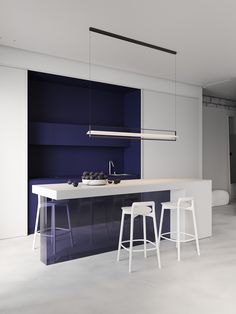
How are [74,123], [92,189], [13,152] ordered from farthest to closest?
[74,123] < [13,152] < [92,189]

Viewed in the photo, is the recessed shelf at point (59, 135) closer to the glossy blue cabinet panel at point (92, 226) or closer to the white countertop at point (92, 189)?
the white countertop at point (92, 189)

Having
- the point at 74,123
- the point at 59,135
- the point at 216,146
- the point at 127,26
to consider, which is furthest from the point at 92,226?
the point at 216,146

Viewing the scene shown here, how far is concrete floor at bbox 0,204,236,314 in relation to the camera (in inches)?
95.3

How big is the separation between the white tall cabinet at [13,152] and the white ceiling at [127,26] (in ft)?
1.95

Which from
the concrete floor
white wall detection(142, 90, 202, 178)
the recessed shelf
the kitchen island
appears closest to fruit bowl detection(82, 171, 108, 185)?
the kitchen island

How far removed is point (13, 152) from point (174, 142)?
3.45m

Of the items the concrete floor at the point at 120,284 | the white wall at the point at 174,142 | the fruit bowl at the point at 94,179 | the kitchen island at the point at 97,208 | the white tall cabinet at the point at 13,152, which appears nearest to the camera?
the concrete floor at the point at 120,284

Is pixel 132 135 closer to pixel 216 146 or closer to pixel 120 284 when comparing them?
pixel 120 284

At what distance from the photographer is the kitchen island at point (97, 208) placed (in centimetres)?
→ 338

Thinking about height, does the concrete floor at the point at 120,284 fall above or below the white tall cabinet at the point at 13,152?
below

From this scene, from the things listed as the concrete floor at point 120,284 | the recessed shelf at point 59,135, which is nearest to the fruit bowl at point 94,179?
the concrete floor at point 120,284

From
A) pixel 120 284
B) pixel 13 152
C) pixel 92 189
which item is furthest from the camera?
pixel 13 152

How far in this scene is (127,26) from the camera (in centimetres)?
371

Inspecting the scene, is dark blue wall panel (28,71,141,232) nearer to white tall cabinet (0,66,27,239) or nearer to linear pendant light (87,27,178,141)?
white tall cabinet (0,66,27,239)
